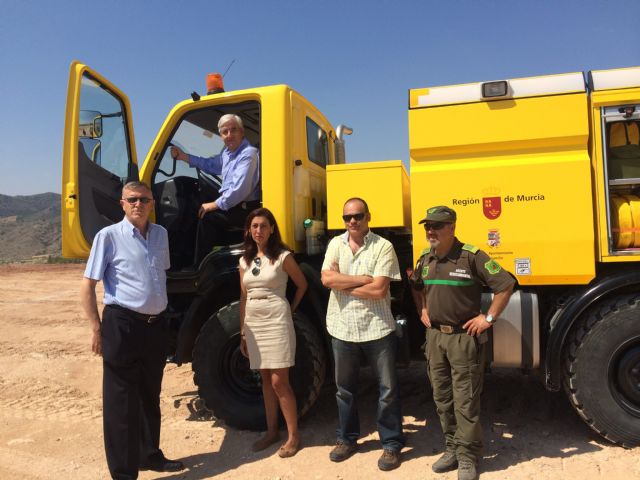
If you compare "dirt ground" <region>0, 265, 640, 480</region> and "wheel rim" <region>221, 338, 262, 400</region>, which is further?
"wheel rim" <region>221, 338, 262, 400</region>

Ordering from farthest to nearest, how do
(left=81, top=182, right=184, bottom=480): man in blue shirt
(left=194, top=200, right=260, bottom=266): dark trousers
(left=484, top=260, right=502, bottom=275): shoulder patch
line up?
(left=194, top=200, right=260, bottom=266): dark trousers → (left=81, top=182, right=184, bottom=480): man in blue shirt → (left=484, top=260, right=502, bottom=275): shoulder patch

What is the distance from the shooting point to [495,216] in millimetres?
3146

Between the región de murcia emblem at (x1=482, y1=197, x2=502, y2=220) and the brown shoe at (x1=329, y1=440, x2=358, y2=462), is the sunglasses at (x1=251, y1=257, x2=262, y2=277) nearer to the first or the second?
the brown shoe at (x1=329, y1=440, x2=358, y2=462)

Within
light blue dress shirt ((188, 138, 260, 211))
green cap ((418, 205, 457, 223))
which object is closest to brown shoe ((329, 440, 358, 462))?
green cap ((418, 205, 457, 223))

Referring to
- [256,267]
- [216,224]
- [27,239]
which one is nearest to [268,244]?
[256,267]

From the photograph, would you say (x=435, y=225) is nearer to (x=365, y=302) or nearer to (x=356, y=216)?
(x=356, y=216)

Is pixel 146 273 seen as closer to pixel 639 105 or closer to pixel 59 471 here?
pixel 59 471

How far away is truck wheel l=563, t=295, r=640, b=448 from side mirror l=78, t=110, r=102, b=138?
146 inches

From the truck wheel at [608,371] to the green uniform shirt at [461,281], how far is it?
0.75 m

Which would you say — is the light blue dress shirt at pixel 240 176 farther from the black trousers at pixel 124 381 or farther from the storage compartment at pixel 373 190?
the black trousers at pixel 124 381

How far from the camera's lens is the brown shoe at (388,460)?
3023 millimetres

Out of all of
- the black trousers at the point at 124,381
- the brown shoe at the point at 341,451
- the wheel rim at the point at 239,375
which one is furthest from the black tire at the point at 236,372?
the black trousers at the point at 124,381

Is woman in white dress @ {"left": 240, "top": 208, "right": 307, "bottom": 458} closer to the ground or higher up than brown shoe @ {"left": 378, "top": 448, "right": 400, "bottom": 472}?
higher up

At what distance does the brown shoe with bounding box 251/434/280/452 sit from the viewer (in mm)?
3393
